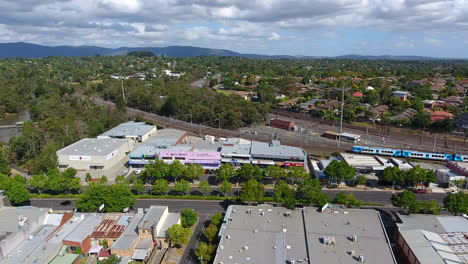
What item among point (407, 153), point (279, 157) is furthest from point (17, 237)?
point (407, 153)

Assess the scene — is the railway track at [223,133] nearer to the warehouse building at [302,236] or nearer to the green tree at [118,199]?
the warehouse building at [302,236]

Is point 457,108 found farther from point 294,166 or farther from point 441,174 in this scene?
point 294,166

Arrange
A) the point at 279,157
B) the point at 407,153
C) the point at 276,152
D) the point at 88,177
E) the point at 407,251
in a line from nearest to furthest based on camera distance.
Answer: the point at 407,251, the point at 88,177, the point at 279,157, the point at 276,152, the point at 407,153

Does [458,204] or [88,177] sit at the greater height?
[458,204]

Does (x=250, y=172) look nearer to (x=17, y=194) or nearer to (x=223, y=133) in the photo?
(x=223, y=133)

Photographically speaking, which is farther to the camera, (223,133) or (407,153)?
(223,133)

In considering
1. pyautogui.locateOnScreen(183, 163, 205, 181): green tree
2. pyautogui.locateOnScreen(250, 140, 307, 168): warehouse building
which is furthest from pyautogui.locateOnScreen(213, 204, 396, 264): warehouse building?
pyautogui.locateOnScreen(250, 140, 307, 168): warehouse building

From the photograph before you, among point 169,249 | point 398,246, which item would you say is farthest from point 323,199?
point 169,249
